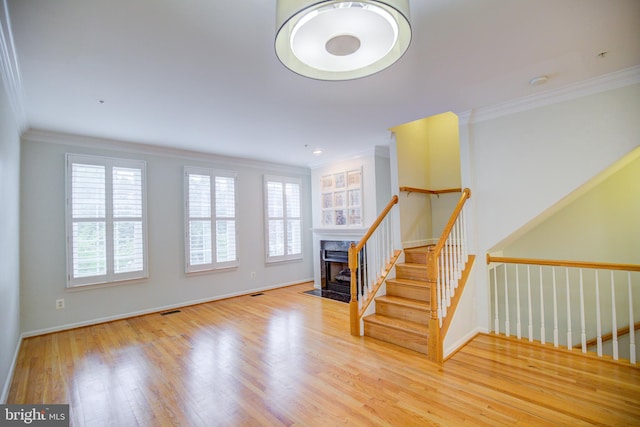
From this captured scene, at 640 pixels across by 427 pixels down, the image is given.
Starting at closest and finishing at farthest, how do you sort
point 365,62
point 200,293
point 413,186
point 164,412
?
point 365,62 → point 164,412 → point 413,186 → point 200,293

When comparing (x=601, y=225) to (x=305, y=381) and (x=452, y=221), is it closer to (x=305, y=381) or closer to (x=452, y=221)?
(x=452, y=221)

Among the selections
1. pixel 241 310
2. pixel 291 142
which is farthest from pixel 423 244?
pixel 241 310

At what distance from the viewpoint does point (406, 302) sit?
3.54 m

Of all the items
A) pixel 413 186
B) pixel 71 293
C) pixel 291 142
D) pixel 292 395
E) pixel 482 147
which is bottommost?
pixel 292 395

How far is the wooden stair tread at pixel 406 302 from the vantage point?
336 centimetres

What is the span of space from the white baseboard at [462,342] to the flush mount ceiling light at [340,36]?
2.75 metres

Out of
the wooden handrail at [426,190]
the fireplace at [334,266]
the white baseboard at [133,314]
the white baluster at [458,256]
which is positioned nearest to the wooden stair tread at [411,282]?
the white baluster at [458,256]

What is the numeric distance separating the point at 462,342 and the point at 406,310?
2.13ft

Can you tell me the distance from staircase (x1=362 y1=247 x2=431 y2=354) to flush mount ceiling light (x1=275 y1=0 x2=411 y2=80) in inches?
105

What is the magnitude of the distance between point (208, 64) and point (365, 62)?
139 cm

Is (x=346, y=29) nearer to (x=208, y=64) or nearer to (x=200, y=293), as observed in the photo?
(x=208, y=64)

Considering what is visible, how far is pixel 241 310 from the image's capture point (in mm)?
4723

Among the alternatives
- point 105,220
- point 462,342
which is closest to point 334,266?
point 462,342

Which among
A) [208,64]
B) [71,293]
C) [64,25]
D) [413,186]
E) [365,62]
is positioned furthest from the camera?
[413,186]
